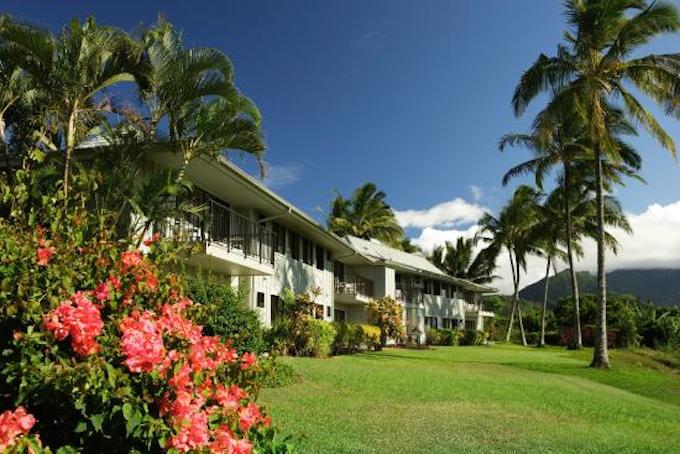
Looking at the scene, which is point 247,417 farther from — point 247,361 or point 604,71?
point 604,71

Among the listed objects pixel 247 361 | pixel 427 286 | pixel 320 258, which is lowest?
pixel 247 361

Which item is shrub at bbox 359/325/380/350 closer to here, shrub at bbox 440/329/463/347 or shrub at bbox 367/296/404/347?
shrub at bbox 367/296/404/347

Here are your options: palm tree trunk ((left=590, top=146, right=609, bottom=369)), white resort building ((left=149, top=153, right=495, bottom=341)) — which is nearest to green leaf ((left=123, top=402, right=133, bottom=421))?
white resort building ((left=149, top=153, right=495, bottom=341))

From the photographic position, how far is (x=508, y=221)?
1973 inches

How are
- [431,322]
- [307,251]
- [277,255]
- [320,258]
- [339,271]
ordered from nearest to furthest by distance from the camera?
[277,255] → [307,251] → [320,258] → [339,271] → [431,322]

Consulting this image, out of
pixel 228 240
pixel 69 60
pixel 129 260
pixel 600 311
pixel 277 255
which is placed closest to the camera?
pixel 129 260

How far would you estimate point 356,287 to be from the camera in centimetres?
3619

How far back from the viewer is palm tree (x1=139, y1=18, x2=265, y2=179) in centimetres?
1395

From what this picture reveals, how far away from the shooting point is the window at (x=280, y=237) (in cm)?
2411

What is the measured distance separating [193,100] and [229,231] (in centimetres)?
486

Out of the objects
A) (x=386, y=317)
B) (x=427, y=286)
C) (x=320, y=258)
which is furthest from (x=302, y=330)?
(x=427, y=286)

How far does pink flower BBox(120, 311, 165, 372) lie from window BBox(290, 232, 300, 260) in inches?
892

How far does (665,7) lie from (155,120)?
57.5 feet

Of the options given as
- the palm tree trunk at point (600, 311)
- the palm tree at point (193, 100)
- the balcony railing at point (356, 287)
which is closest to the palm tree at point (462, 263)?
the balcony railing at point (356, 287)
